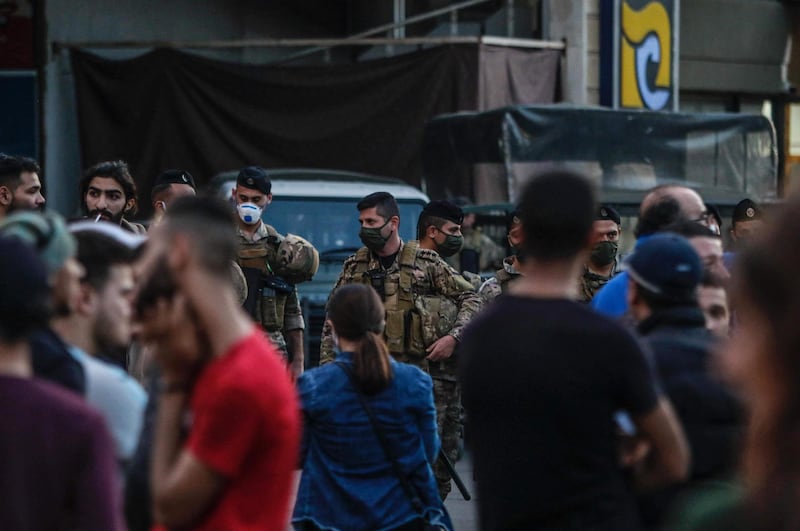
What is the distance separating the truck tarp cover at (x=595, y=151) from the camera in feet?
48.1

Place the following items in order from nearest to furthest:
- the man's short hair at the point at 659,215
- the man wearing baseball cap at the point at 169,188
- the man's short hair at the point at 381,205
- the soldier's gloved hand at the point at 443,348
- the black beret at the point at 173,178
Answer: the man's short hair at the point at 659,215 < the man wearing baseball cap at the point at 169,188 < the black beret at the point at 173,178 < the soldier's gloved hand at the point at 443,348 < the man's short hair at the point at 381,205

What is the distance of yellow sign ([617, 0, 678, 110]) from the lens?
19.8 m

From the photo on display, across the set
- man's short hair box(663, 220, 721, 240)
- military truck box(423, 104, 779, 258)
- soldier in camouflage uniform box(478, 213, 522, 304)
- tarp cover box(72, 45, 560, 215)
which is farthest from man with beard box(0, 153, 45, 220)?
tarp cover box(72, 45, 560, 215)

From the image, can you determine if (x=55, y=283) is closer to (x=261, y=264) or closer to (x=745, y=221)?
(x=261, y=264)

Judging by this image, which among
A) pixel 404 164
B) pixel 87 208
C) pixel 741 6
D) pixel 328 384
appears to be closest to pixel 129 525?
pixel 328 384

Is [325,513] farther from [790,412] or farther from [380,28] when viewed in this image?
[380,28]

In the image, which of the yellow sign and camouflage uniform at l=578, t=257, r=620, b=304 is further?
the yellow sign

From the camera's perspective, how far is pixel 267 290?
29.7 ft

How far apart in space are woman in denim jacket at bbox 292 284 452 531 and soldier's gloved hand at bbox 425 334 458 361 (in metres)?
2.88

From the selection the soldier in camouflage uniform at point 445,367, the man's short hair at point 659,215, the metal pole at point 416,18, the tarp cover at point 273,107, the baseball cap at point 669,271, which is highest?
the metal pole at point 416,18

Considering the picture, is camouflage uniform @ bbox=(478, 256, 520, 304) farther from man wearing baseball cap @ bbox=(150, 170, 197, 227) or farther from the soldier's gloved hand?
man wearing baseball cap @ bbox=(150, 170, 197, 227)

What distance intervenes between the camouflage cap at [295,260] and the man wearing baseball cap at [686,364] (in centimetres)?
467

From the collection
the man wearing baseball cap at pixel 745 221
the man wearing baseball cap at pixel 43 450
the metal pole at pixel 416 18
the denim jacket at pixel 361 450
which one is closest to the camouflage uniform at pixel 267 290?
the denim jacket at pixel 361 450

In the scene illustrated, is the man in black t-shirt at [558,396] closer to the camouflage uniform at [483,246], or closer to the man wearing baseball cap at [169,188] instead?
the man wearing baseball cap at [169,188]
